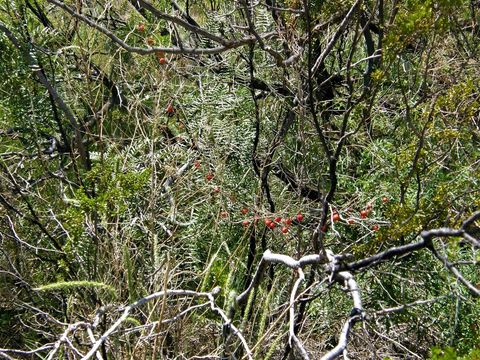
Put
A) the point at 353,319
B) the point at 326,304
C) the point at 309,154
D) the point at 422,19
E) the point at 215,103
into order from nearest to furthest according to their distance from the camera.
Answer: the point at 353,319 < the point at 422,19 < the point at 326,304 < the point at 309,154 < the point at 215,103

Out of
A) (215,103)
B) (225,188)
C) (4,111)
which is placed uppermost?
(4,111)

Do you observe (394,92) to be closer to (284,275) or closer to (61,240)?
(284,275)

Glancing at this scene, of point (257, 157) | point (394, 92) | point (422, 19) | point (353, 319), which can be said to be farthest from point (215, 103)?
point (353, 319)

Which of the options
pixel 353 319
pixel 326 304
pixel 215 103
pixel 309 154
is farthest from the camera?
pixel 215 103

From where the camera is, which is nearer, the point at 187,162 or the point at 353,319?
the point at 353,319

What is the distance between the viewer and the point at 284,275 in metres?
3.78

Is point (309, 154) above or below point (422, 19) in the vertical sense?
below

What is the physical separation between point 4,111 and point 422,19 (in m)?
2.37

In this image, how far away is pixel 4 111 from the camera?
4191 millimetres

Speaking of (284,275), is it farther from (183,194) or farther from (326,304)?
(183,194)

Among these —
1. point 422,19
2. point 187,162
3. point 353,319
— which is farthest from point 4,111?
point 353,319

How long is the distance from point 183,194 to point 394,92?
1.30m

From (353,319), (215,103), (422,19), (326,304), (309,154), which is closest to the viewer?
(353,319)

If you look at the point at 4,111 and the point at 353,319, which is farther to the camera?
the point at 4,111
